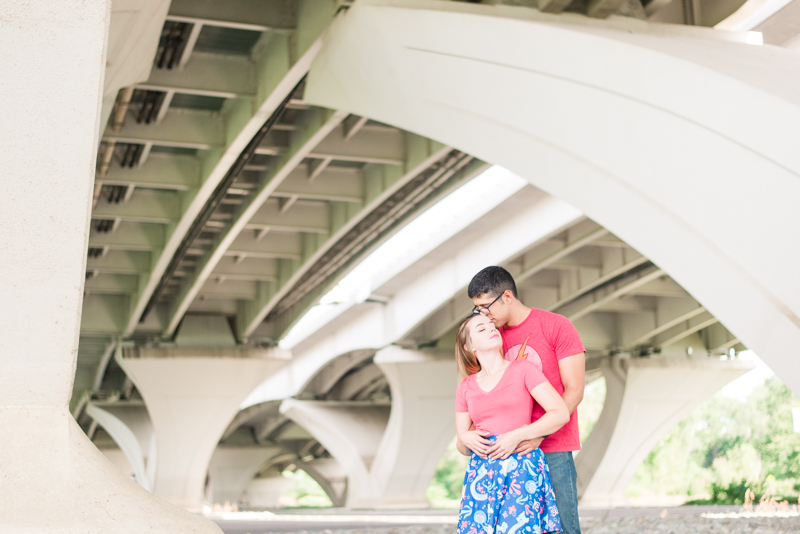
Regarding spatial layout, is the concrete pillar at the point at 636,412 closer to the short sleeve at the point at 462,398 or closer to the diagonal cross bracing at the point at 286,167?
the diagonal cross bracing at the point at 286,167

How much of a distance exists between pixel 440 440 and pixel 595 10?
75.9ft

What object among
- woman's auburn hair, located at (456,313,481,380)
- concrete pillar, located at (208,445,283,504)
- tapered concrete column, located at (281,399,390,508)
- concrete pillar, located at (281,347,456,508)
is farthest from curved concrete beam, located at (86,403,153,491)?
woman's auburn hair, located at (456,313,481,380)

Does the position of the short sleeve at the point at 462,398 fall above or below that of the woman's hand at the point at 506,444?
above

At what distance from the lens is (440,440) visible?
29.7 metres

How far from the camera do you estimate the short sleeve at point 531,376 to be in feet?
11.6

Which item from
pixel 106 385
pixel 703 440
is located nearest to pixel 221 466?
pixel 106 385

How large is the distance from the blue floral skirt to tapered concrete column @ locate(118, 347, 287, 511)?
23.3 m

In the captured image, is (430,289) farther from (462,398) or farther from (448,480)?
(448,480)

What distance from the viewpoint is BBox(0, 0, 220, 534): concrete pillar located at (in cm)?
381

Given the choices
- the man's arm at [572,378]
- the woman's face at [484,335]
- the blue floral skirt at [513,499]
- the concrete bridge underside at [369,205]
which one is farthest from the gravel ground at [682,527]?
the woman's face at [484,335]

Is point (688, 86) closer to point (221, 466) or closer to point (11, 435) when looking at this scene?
point (11, 435)

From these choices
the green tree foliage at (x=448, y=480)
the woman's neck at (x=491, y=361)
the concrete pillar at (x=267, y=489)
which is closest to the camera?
the woman's neck at (x=491, y=361)

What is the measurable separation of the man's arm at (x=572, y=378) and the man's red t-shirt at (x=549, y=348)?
31 millimetres

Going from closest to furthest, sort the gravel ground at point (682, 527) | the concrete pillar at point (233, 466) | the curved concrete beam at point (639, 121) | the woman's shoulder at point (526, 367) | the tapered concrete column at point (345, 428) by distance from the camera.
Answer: the woman's shoulder at point (526, 367) → the curved concrete beam at point (639, 121) → the gravel ground at point (682, 527) → the tapered concrete column at point (345, 428) → the concrete pillar at point (233, 466)
